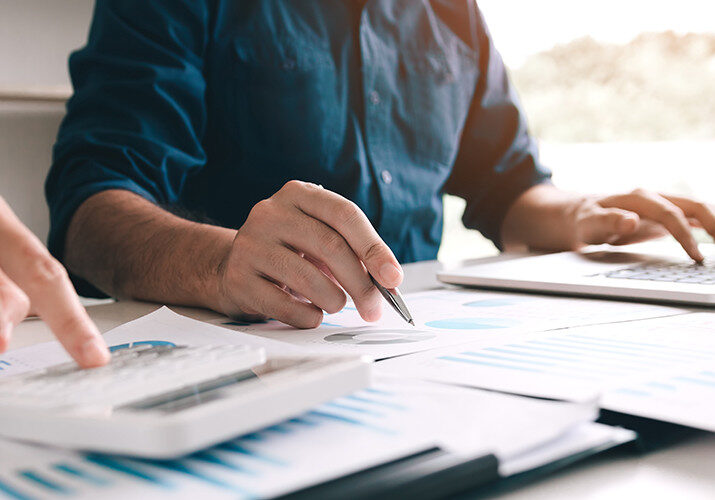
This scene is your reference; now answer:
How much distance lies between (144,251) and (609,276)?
0.45m

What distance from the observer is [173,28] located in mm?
930

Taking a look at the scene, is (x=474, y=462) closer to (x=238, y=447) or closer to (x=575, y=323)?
(x=238, y=447)

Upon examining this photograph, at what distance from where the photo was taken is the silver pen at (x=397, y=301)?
0.49 m

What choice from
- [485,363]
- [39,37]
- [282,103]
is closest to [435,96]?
[282,103]

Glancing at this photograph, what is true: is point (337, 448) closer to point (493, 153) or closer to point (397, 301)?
point (397, 301)

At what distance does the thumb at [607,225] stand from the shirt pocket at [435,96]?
1.15 ft

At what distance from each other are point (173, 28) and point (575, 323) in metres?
0.68

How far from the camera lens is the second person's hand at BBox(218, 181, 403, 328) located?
1.68 ft

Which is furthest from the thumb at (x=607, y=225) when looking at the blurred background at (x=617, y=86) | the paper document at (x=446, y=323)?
the blurred background at (x=617, y=86)

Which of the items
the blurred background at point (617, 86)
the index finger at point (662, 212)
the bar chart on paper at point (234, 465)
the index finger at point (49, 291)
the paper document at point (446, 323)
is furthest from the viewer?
the blurred background at point (617, 86)

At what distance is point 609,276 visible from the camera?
0.67 m

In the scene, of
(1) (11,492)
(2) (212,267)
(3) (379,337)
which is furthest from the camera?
(2) (212,267)

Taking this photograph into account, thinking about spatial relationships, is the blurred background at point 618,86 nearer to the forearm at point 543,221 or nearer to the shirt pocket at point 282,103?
the forearm at point 543,221

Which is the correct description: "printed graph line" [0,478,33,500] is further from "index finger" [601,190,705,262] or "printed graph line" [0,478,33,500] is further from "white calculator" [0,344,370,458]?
"index finger" [601,190,705,262]
